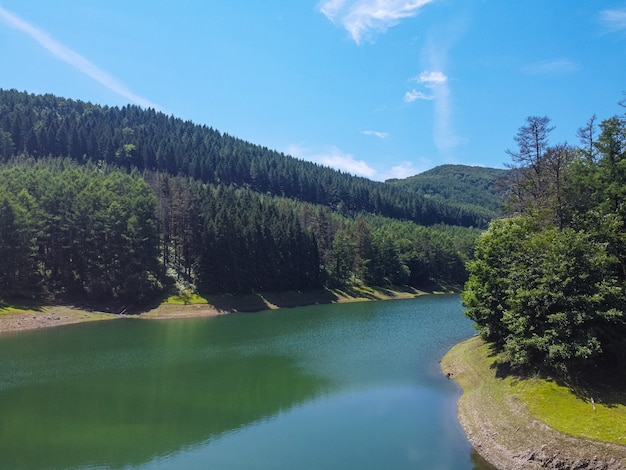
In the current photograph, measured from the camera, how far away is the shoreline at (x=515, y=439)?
2077 cm

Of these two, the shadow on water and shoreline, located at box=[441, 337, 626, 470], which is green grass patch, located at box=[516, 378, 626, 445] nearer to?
shoreline, located at box=[441, 337, 626, 470]

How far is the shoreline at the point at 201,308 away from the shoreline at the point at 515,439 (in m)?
54.6

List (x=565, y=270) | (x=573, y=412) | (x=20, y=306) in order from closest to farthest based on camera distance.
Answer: (x=573, y=412)
(x=565, y=270)
(x=20, y=306)

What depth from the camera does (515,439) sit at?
24125 mm

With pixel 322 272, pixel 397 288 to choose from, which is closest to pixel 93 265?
pixel 322 272

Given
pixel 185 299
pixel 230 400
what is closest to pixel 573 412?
pixel 230 400

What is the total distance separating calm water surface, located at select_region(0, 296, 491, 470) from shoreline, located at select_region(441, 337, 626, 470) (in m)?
1.07

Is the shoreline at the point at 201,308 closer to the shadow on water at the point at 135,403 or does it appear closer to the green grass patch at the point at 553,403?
the shadow on water at the point at 135,403

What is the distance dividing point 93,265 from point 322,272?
48.8m

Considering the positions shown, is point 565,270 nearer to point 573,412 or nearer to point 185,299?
point 573,412

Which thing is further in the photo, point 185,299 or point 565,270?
point 185,299

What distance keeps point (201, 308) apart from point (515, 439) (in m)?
63.6

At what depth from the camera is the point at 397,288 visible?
120062 millimetres

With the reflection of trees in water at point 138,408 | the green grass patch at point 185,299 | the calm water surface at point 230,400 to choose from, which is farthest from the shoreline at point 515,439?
the green grass patch at point 185,299
